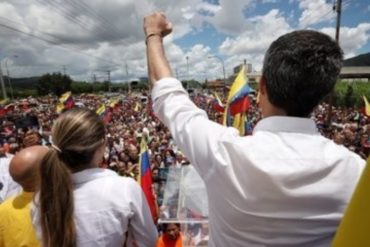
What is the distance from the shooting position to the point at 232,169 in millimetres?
1142

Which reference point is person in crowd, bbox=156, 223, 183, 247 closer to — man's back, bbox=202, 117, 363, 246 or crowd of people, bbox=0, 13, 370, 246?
crowd of people, bbox=0, 13, 370, 246

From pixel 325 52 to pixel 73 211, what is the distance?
3.88 ft

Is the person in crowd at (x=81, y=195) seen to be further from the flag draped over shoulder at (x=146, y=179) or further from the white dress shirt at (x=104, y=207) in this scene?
the flag draped over shoulder at (x=146, y=179)

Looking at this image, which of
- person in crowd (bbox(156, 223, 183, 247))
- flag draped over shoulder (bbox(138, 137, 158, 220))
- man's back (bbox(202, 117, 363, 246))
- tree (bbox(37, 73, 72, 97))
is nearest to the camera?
man's back (bbox(202, 117, 363, 246))

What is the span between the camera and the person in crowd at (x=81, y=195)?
173 cm

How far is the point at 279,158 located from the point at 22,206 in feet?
5.24

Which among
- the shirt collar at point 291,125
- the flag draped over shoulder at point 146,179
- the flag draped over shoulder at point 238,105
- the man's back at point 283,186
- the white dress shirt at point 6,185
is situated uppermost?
the shirt collar at point 291,125

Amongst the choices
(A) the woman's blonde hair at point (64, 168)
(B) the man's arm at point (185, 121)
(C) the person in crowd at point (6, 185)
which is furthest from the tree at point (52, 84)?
(B) the man's arm at point (185, 121)

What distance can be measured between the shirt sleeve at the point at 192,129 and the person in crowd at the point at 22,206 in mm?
1062

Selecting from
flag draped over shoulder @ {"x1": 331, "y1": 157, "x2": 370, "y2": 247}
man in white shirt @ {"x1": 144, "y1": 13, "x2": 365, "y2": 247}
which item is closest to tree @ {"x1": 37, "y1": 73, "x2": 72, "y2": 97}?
man in white shirt @ {"x1": 144, "y1": 13, "x2": 365, "y2": 247}

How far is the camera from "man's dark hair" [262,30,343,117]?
47.8 inches

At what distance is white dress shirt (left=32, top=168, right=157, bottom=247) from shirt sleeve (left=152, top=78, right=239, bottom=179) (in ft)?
1.87

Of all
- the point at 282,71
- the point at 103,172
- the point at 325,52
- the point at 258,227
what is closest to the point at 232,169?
the point at 258,227

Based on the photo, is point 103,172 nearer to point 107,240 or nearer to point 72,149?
point 72,149
